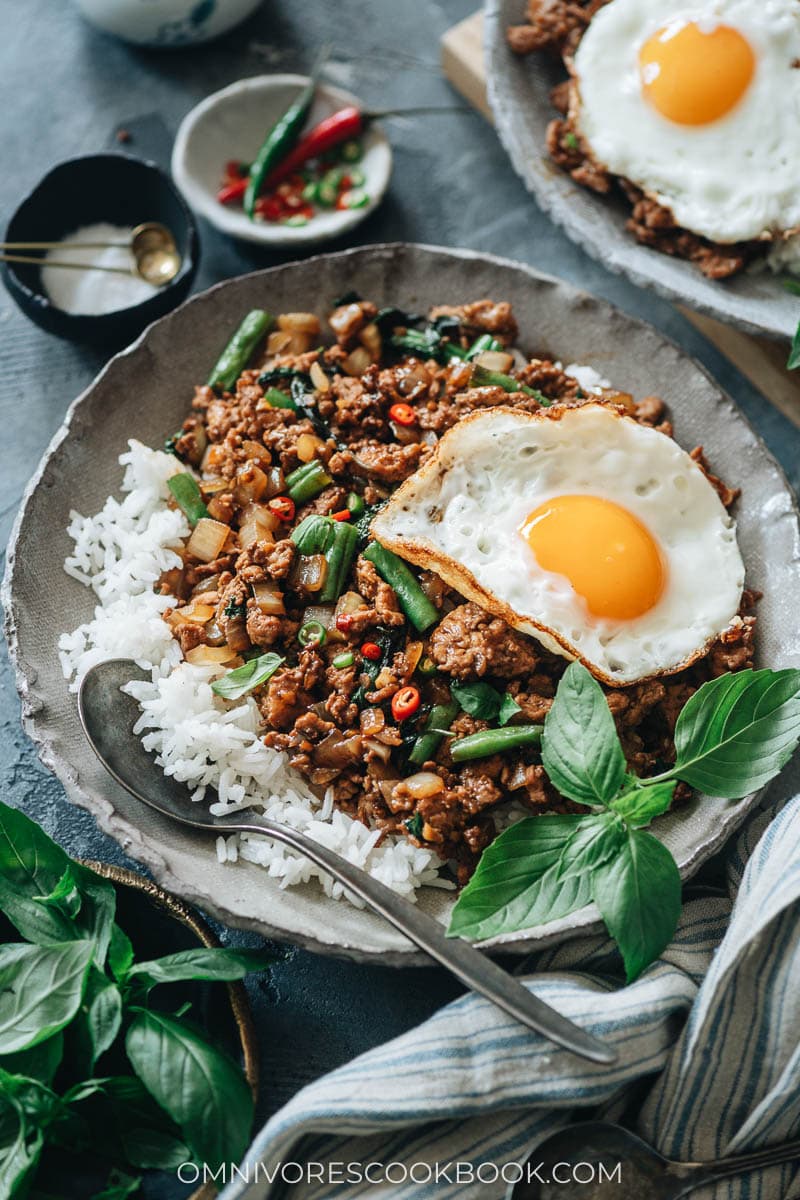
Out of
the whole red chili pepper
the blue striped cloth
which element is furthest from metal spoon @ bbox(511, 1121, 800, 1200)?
the whole red chili pepper

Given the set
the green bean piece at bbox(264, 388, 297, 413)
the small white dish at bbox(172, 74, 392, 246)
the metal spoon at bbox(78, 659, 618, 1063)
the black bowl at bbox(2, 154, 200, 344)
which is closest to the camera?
the metal spoon at bbox(78, 659, 618, 1063)

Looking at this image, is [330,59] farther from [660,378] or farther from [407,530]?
[407,530]

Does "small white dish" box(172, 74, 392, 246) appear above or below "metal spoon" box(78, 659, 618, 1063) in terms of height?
above

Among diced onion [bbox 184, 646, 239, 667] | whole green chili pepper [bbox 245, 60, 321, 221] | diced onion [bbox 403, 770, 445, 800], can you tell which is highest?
whole green chili pepper [bbox 245, 60, 321, 221]

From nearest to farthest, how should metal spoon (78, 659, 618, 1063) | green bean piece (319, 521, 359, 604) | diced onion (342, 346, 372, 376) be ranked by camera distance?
metal spoon (78, 659, 618, 1063), green bean piece (319, 521, 359, 604), diced onion (342, 346, 372, 376)

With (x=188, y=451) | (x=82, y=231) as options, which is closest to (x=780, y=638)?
(x=188, y=451)

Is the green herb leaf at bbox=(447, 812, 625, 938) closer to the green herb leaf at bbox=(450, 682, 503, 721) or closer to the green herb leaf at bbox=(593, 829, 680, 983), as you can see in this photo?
the green herb leaf at bbox=(593, 829, 680, 983)
